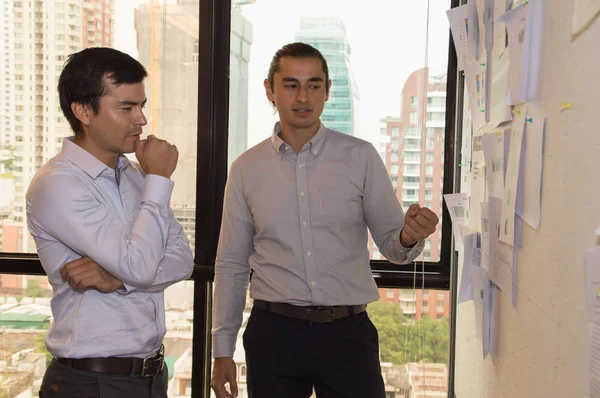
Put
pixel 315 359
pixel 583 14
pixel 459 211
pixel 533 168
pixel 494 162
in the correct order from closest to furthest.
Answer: pixel 583 14, pixel 533 168, pixel 494 162, pixel 315 359, pixel 459 211

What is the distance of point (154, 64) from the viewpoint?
8.96 feet

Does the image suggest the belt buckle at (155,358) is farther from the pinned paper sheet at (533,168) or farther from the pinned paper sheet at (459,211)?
the pinned paper sheet at (459,211)

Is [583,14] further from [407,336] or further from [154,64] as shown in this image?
[154,64]

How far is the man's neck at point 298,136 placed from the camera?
2.05 metres

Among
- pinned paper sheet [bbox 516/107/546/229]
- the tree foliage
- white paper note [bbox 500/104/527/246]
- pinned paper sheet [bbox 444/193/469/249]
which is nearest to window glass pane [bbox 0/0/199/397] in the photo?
the tree foliage

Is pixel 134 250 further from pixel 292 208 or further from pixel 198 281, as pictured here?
pixel 198 281

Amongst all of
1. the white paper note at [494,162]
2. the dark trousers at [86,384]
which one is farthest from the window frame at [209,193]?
the dark trousers at [86,384]

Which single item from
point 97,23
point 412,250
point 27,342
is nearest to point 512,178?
point 412,250

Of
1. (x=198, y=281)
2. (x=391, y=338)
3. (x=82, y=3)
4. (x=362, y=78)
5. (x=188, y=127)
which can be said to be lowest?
(x=391, y=338)

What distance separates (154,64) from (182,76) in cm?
13

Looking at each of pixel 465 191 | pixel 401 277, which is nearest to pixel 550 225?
pixel 465 191

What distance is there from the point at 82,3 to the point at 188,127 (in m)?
0.71

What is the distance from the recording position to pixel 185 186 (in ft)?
9.12

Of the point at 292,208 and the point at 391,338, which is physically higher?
the point at 292,208
